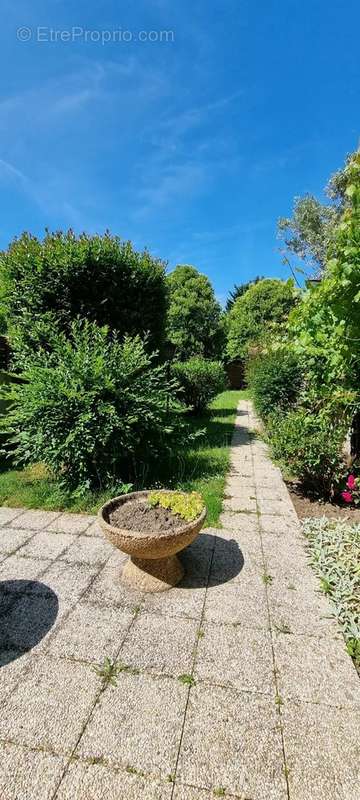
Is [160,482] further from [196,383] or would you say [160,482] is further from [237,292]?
[237,292]

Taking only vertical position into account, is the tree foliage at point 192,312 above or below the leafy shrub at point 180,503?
above

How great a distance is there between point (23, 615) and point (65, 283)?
170 inches

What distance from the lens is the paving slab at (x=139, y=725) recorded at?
4.22ft

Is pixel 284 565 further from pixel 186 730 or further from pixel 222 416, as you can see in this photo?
pixel 222 416

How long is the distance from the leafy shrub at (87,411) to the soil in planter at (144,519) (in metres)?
1.34

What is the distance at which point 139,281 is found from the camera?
5.52 meters

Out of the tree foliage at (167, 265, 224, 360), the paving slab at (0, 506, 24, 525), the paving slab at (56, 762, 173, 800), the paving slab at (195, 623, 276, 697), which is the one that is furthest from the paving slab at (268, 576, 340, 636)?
the tree foliage at (167, 265, 224, 360)

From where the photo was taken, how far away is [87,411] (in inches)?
147

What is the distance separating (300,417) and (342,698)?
3133 mm

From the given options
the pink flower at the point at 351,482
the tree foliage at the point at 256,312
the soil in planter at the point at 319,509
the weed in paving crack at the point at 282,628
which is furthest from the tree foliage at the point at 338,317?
the tree foliage at the point at 256,312

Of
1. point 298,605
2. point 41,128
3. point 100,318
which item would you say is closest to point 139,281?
point 100,318

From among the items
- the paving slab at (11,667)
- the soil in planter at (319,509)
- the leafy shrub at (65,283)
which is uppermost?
the leafy shrub at (65,283)

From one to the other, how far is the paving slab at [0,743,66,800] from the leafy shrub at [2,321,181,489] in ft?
8.33

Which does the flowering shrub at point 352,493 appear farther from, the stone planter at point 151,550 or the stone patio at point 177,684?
the stone planter at point 151,550
